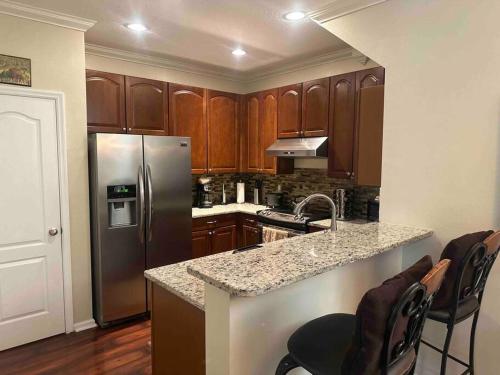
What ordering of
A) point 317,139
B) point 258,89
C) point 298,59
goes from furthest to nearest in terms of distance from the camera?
1. point 258,89
2. point 298,59
3. point 317,139

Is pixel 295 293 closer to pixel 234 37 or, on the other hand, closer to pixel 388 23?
pixel 388 23

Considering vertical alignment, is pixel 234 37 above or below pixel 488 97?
above

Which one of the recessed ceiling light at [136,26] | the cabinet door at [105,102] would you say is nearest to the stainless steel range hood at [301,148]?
the cabinet door at [105,102]

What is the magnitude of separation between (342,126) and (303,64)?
39.5 inches

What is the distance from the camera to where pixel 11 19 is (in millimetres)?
2521

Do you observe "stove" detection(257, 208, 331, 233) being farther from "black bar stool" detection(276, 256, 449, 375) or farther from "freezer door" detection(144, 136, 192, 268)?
"black bar stool" detection(276, 256, 449, 375)

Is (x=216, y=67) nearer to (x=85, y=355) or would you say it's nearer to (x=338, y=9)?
(x=338, y=9)

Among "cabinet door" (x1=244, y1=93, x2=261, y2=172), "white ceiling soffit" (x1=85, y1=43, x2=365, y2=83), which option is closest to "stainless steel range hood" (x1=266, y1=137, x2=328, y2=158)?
"cabinet door" (x1=244, y1=93, x2=261, y2=172)

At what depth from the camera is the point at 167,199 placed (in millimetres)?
3320

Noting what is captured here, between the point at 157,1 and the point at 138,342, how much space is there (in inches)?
103

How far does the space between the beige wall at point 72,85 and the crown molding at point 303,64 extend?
219cm

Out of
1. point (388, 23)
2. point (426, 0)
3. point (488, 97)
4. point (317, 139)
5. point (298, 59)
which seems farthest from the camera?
point (298, 59)

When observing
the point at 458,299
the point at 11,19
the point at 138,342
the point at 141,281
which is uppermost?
the point at 11,19

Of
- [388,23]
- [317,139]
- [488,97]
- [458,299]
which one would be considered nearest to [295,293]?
[458,299]
